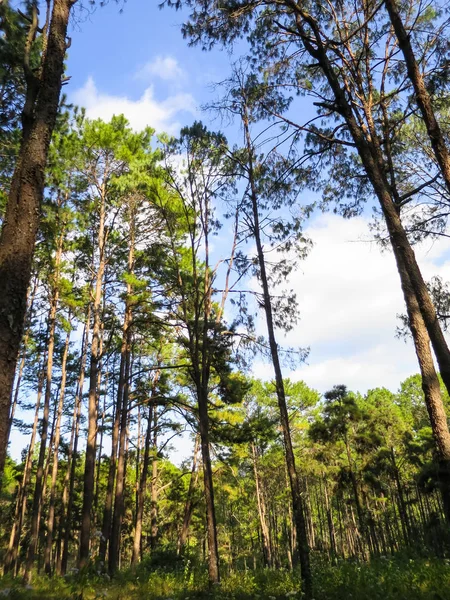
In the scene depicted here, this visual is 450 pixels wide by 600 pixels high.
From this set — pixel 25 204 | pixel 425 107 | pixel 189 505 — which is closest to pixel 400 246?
pixel 425 107

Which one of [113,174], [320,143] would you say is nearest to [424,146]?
[320,143]

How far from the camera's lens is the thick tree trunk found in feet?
10.1

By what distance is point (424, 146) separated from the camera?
1311 centimetres

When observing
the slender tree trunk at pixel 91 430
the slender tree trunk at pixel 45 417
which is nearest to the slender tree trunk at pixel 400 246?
the slender tree trunk at pixel 91 430

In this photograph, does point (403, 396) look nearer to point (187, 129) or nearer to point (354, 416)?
point (354, 416)

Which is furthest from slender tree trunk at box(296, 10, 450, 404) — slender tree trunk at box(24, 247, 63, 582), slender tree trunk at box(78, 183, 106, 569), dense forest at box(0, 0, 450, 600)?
slender tree trunk at box(24, 247, 63, 582)

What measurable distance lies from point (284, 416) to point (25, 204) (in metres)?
6.90

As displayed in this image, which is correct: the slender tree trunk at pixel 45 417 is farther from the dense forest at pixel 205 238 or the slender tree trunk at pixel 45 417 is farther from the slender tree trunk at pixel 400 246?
the slender tree trunk at pixel 400 246

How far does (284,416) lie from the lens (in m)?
8.64

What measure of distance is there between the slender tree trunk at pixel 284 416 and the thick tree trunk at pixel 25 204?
6018 millimetres

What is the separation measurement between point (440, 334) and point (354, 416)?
51.5ft

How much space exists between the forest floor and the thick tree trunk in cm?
478

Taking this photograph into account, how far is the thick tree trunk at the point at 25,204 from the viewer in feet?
10.1

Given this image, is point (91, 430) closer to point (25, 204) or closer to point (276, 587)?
point (276, 587)
